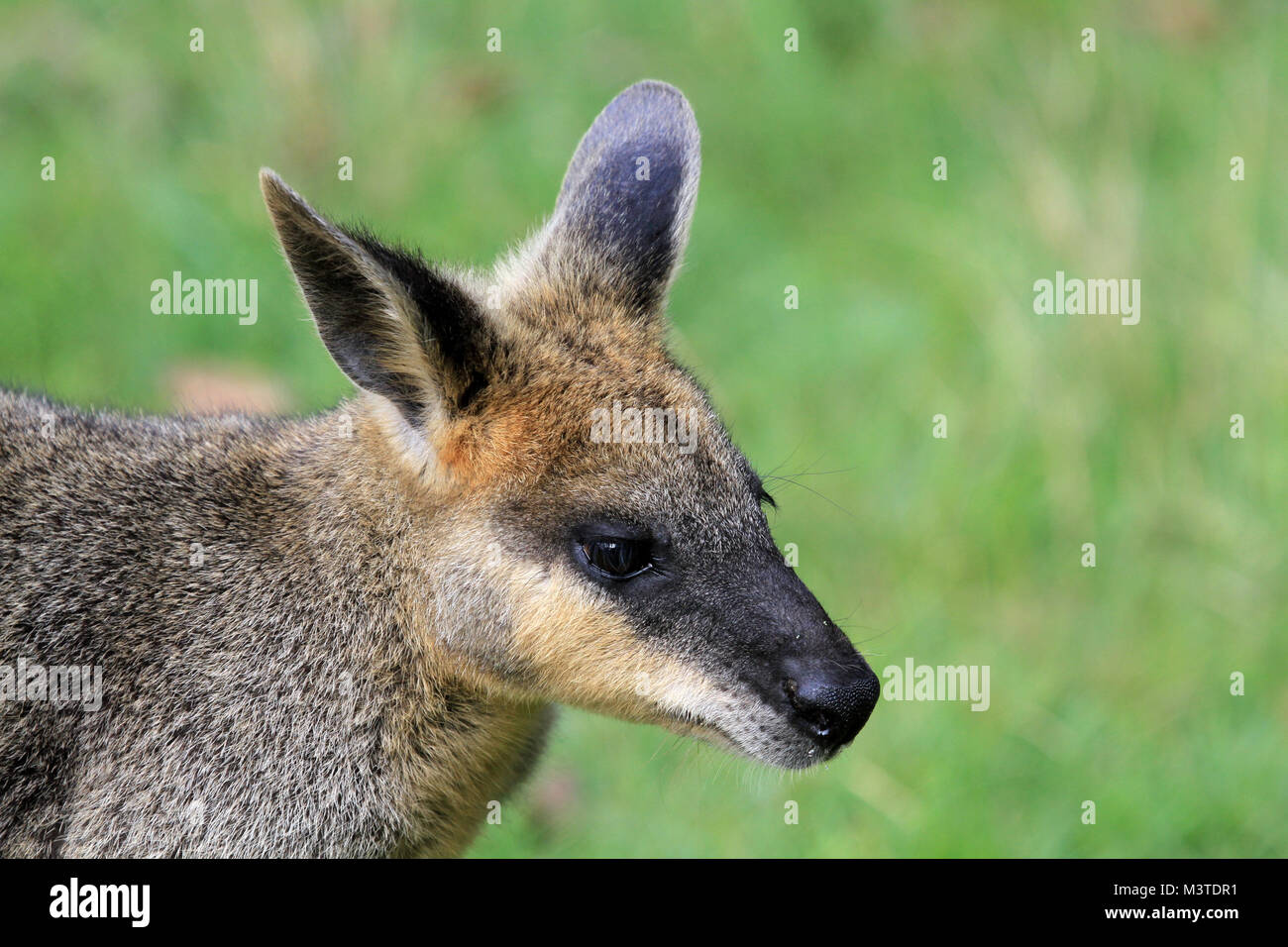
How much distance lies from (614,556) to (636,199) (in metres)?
1.69

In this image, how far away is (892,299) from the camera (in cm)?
1150

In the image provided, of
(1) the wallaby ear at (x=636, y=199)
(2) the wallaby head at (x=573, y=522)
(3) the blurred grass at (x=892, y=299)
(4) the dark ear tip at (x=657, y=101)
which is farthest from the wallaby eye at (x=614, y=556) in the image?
(3) the blurred grass at (x=892, y=299)

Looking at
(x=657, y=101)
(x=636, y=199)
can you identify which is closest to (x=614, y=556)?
(x=636, y=199)

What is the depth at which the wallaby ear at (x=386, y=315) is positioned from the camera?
16.4 feet

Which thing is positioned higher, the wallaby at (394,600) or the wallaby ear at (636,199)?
the wallaby ear at (636,199)

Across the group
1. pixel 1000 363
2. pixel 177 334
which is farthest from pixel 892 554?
pixel 177 334

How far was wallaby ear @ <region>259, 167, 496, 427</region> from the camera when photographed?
196 inches

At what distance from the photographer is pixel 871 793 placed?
775cm

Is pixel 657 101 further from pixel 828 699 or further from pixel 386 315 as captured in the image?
pixel 828 699

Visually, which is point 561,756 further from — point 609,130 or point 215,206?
point 215,206

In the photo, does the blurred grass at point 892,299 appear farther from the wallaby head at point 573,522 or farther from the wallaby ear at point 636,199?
the wallaby ear at point 636,199

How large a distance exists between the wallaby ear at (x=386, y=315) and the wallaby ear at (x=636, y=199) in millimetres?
880
